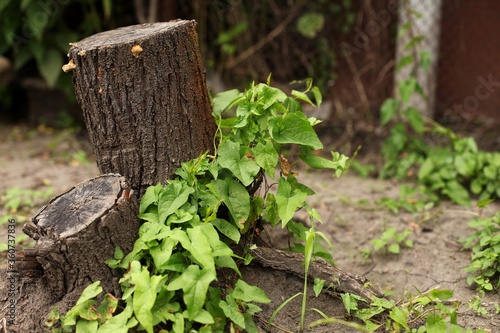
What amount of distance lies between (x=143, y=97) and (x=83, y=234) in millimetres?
664

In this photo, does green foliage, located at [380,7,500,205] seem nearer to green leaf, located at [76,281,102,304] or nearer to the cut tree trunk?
the cut tree trunk

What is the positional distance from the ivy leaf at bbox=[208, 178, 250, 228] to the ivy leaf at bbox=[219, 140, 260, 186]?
0.06 meters

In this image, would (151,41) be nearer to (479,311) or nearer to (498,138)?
(479,311)

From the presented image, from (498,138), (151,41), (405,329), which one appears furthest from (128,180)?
(498,138)

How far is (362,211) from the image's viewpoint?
420 cm

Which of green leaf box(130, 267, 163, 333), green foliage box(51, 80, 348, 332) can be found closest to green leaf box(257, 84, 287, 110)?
green foliage box(51, 80, 348, 332)

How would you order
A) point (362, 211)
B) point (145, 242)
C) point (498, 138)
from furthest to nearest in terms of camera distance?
1. point (498, 138)
2. point (362, 211)
3. point (145, 242)

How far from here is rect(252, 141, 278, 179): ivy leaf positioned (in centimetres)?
276

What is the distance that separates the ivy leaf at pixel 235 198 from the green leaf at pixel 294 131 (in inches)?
10.9

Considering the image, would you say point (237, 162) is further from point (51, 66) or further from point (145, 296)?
point (51, 66)

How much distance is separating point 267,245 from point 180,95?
851mm

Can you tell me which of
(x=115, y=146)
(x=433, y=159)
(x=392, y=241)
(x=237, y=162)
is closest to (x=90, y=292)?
(x=115, y=146)

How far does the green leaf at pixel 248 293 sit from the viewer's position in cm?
266

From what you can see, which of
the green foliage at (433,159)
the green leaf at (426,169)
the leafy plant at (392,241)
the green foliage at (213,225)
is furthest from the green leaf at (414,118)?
the green foliage at (213,225)
